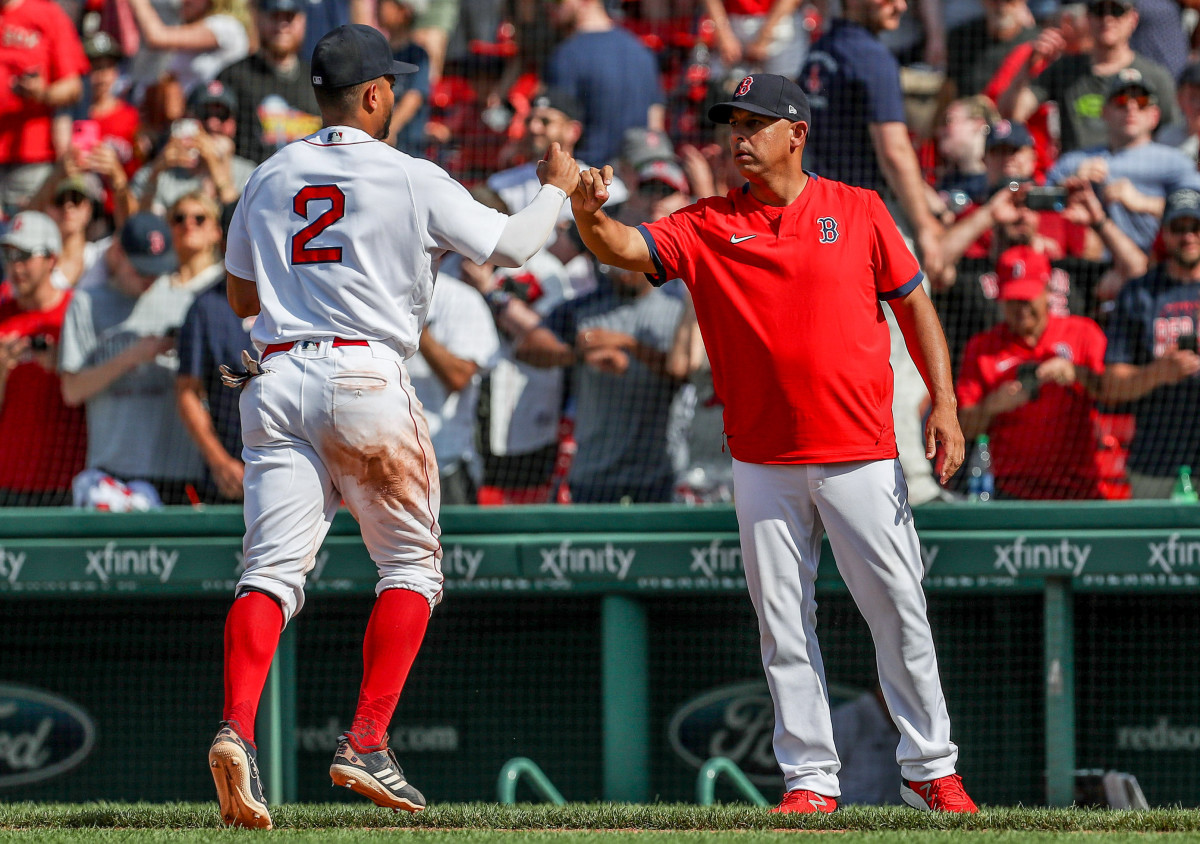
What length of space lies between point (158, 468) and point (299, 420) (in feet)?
9.42

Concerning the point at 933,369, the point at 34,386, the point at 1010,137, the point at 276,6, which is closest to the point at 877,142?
the point at 1010,137

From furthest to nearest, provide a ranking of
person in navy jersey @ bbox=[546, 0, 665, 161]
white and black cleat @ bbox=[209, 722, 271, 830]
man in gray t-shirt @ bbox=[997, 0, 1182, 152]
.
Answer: person in navy jersey @ bbox=[546, 0, 665, 161], man in gray t-shirt @ bbox=[997, 0, 1182, 152], white and black cleat @ bbox=[209, 722, 271, 830]

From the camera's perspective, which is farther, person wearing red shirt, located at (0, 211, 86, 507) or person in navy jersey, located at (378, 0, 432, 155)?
person in navy jersey, located at (378, 0, 432, 155)

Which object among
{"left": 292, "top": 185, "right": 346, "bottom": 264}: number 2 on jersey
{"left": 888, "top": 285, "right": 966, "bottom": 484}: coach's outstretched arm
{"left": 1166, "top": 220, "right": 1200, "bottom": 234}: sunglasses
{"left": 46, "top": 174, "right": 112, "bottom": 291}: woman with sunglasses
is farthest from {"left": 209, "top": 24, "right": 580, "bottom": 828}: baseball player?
{"left": 46, "top": 174, "right": 112, "bottom": 291}: woman with sunglasses

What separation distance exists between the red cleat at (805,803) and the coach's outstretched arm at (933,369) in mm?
914

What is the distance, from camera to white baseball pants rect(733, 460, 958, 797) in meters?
4.03

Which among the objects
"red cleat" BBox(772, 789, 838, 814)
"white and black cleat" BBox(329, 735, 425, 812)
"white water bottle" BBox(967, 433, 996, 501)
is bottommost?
"red cleat" BBox(772, 789, 838, 814)

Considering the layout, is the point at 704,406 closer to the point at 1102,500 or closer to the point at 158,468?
the point at 1102,500

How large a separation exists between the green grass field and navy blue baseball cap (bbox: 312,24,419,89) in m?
1.82

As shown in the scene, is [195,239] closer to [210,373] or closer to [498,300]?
[210,373]

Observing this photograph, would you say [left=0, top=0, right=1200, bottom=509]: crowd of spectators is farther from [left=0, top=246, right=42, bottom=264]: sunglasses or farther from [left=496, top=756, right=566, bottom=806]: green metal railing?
[left=496, top=756, right=566, bottom=806]: green metal railing

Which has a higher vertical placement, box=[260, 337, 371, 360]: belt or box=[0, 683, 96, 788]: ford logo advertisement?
box=[260, 337, 371, 360]: belt

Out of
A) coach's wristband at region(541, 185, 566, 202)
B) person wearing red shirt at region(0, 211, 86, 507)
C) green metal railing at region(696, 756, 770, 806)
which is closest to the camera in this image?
coach's wristband at region(541, 185, 566, 202)

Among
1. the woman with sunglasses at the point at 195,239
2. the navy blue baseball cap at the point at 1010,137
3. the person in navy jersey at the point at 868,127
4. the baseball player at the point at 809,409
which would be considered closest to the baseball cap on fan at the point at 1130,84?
the navy blue baseball cap at the point at 1010,137
